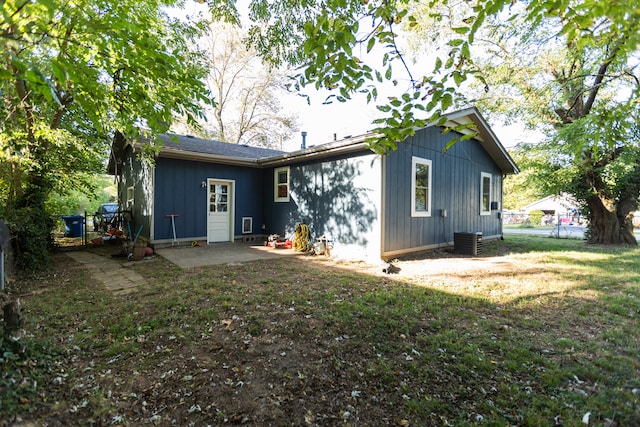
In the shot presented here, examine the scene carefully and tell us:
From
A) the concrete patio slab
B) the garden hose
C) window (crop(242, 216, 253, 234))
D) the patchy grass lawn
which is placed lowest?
the patchy grass lawn

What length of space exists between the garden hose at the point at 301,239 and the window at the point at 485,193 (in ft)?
22.1

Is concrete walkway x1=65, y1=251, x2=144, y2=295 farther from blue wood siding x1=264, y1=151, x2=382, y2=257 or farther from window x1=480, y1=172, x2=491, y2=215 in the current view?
window x1=480, y1=172, x2=491, y2=215

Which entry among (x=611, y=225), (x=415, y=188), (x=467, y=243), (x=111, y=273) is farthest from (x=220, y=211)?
(x=611, y=225)

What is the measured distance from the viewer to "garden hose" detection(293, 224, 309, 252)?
8383 mm

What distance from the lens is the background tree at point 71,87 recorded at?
6.59 feet

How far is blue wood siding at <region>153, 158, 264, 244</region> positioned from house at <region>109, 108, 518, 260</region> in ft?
0.09

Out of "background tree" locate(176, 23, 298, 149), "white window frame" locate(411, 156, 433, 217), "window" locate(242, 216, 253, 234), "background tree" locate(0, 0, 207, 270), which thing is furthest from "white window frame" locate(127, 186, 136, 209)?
"background tree" locate(176, 23, 298, 149)

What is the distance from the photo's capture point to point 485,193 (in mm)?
11180

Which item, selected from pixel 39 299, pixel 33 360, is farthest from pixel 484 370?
pixel 39 299

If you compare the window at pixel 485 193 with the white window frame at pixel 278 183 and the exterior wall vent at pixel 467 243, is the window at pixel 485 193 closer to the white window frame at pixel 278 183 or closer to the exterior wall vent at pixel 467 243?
the exterior wall vent at pixel 467 243

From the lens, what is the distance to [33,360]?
8.13 ft

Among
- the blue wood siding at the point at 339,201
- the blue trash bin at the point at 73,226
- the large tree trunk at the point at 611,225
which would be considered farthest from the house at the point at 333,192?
the large tree trunk at the point at 611,225

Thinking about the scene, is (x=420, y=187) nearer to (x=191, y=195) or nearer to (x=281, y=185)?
(x=281, y=185)

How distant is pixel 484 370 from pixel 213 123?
21584 mm
